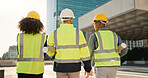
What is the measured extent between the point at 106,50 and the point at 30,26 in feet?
4.85

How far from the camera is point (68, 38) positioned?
2.78m

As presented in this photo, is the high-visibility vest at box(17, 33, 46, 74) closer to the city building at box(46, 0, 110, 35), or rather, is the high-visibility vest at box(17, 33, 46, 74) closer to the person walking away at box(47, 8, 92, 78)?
the person walking away at box(47, 8, 92, 78)

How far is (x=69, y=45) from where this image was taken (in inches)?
108

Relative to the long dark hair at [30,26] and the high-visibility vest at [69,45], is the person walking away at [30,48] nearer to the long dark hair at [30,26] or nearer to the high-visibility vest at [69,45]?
the long dark hair at [30,26]

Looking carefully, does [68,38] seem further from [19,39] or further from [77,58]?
[19,39]

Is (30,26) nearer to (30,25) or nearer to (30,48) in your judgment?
(30,25)

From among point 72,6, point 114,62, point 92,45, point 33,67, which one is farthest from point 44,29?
point 72,6

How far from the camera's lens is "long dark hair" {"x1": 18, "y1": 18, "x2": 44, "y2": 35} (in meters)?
3.04

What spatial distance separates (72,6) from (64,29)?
485 ft

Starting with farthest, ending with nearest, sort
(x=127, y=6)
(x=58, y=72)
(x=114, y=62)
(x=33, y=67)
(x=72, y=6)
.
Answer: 1. (x=72, y=6)
2. (x=127, y=6)
3. (x=114, y=62)
4. (x=33, y=67)
5. (x=58, y=72)

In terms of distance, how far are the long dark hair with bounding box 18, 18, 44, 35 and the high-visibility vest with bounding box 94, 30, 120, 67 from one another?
1141 mm

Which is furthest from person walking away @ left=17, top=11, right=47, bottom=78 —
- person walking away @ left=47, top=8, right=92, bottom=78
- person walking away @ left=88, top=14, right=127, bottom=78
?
person walking away @ left=88, top=14, right=127, bottom=78

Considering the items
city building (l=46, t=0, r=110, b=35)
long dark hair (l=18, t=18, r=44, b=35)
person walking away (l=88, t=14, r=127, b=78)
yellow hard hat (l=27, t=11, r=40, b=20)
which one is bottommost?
person walking away (l=88, t=14, r=127, b=78)

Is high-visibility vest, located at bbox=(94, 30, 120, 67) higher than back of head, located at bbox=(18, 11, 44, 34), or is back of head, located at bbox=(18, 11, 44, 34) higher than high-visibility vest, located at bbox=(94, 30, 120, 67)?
back of head, located at bbox=(18, 11, 44, 34)
